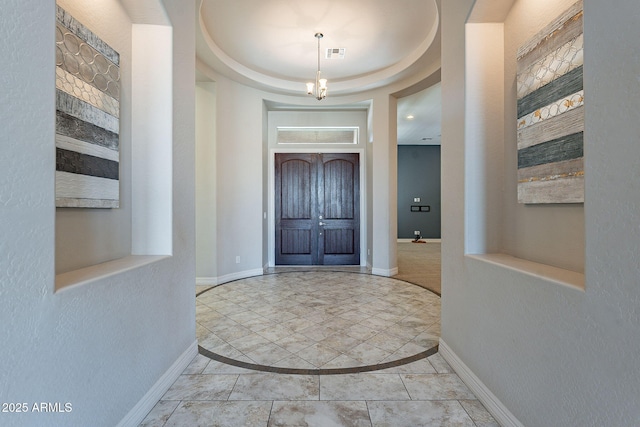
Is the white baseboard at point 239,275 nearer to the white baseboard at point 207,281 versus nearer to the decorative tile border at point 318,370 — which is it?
the white baseboard at point 207,281

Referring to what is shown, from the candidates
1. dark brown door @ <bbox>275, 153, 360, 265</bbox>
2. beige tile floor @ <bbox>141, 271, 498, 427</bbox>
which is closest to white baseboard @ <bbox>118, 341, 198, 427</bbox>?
beige tile floor @ <bbox>141, 271, 498, 427</bbox>

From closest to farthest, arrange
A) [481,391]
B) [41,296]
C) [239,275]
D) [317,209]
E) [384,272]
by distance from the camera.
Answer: [41,296], [481,391], [239,275], [384,272], [317,209]

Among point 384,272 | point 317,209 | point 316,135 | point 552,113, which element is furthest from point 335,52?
point 384,272

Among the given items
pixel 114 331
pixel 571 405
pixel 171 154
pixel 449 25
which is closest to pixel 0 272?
pixel 114 331

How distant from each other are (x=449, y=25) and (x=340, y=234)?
4.25m

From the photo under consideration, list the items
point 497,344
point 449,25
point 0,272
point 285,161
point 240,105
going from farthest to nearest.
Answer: point 285,161 → point 240,105 → point 449,25 → point 497,344 → point 0,272

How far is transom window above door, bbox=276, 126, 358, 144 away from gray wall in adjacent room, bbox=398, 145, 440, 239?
16.9 feet

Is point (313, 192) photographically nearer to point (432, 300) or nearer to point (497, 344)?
point (432, 300)

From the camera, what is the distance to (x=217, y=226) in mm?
4520

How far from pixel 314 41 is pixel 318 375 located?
12.9 ft

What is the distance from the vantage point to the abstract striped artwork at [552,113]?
1.43m

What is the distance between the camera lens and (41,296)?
103 centimetres

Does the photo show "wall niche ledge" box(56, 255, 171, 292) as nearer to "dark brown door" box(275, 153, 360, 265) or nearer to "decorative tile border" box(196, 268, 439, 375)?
"decorative tile border" box(196, 268, 439, 375)

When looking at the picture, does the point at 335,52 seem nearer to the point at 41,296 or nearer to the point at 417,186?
the point at 41,296
